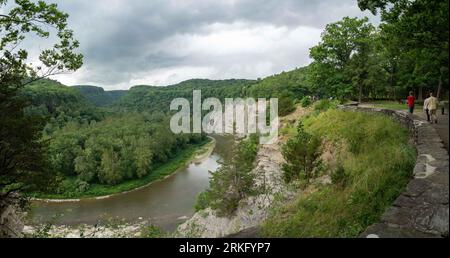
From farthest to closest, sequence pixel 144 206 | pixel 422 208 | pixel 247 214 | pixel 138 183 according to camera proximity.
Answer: pixel 138 183
pixel 144 206
pixel 247 214
pixel 422 208

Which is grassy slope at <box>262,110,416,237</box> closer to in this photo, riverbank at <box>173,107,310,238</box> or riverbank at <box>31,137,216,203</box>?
riverbank at <box>173,107,310,238</box>

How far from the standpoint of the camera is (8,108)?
9.56 meters

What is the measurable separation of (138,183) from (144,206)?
13.6m

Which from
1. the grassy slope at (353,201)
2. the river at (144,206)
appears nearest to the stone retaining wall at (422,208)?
the grassy slope at (353,201)

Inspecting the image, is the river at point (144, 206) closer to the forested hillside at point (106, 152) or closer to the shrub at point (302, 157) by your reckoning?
the forested hillside at point (106, 152)

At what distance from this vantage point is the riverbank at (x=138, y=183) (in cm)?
4847

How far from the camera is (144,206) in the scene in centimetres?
4175

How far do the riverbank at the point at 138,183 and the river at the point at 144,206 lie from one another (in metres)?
1.38

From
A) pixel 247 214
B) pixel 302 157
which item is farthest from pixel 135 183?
pixel 302 157

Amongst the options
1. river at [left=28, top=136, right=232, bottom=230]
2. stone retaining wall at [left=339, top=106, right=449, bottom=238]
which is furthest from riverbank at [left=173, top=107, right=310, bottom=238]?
stone retaining wall at [left=339, top=106, right=449, bottom=238]

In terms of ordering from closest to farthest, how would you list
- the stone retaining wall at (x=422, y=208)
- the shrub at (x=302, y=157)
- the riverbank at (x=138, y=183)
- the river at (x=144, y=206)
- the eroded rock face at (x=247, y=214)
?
the stone retaining wall at (x=422, y=208), the shrub at (x=302, y=157), the eroded rock face at (x=247, y=214), the river at (x=144, y=206), the riverbank at (x=138, y=183)

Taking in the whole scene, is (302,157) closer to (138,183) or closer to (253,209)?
(253,209)

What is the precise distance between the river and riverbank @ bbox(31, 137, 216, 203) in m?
1.38
